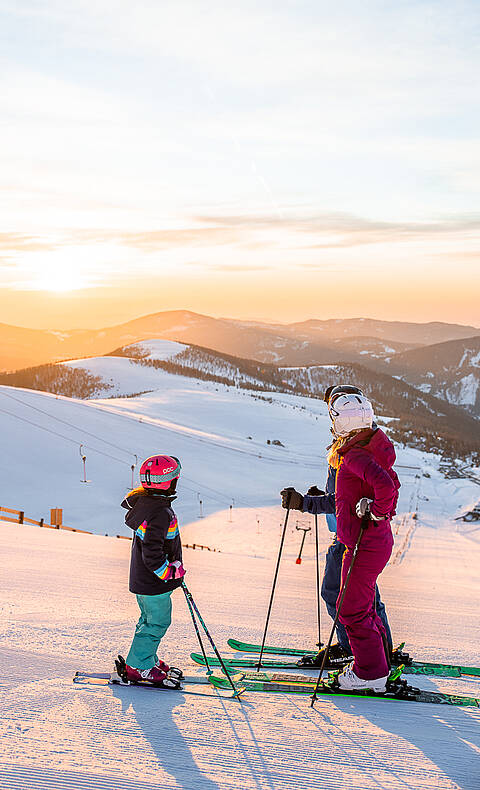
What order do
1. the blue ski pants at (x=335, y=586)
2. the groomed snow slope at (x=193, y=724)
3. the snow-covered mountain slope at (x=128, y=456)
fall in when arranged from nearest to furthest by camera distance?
the groomed snow slope at (x=193, y=724) → the blue ski pants at (x=335, y=586) → the snow-covered mountain slope at (x=128, y=456)

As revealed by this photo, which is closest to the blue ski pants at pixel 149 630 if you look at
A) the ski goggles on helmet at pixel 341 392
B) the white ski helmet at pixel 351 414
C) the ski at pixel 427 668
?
the ski at pixel 427 668

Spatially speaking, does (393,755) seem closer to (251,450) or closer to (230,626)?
(230,626)

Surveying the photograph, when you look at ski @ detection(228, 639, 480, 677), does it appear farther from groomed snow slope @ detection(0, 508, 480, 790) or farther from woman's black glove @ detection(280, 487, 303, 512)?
woman's black glove @ detection(280, 487, 303, 512)

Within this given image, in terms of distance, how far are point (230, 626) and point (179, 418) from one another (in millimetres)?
70188

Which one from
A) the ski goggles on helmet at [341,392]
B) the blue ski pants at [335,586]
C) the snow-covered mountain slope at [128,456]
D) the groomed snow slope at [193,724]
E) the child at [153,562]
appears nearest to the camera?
the groomed snow slope at [193,724]

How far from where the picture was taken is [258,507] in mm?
36281

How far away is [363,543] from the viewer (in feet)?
12.9

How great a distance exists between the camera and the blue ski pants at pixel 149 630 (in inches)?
159

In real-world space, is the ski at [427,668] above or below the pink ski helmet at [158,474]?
below

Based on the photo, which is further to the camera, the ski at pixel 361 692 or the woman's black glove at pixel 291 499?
the woman's black glove at pixel 291 499

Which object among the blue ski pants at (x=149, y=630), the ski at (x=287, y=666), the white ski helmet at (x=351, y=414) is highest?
the white ski helmet at (x=351, y=414)

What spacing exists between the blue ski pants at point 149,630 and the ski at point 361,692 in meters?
0.52

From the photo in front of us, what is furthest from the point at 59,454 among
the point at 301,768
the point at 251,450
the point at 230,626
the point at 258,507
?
the point at 301,768

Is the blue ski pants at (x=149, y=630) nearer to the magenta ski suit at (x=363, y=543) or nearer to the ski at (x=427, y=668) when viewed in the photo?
the ski at (x=427, y=668)
